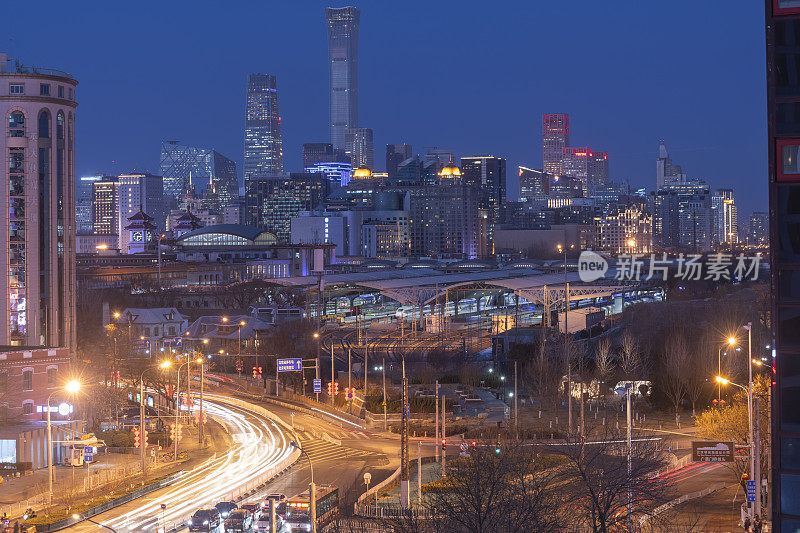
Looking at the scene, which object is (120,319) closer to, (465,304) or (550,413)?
(550,413)

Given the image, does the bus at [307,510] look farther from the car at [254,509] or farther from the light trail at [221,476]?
the light trail at [221,476]

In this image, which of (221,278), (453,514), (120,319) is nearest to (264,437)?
(453,514)

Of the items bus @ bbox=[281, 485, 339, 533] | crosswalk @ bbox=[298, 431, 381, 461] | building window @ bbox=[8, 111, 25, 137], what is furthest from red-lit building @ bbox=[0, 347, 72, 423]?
building window @ bbox=[8, 111, 25, 137]

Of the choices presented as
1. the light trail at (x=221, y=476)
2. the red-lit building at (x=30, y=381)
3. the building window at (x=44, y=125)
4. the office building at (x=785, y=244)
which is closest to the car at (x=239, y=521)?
the light trail at (x=221, y=476)

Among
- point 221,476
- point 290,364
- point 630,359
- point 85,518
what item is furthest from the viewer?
point 630,359

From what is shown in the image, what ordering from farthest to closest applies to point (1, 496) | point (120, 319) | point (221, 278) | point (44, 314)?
1. point (221, 278)
2. point (120, 319)
3. point (44, 314)
4. point (1, 496)

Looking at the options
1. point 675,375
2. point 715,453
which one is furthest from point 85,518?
point 675,375

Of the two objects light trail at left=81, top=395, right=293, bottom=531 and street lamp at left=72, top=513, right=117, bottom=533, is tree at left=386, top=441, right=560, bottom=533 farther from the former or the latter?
street lamp at left=72, top=513, right=117, bottom=533

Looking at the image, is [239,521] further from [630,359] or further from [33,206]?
[630,359]
